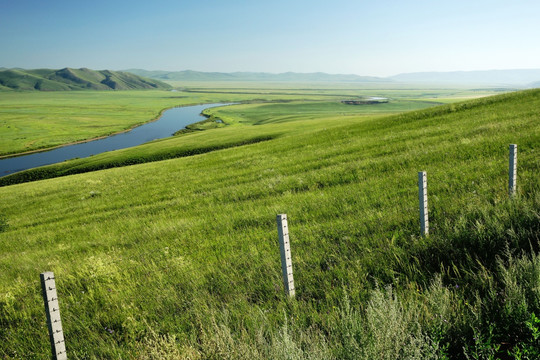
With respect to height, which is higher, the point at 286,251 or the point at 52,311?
the point at 286,251

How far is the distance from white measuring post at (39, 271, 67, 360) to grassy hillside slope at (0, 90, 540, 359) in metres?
0.47

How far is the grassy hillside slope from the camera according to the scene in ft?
13.9

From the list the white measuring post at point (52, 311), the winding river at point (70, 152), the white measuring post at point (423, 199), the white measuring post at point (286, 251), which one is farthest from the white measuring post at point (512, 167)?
the winding river at point (70, 152)

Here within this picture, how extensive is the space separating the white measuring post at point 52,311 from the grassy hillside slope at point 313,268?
465 millimetres

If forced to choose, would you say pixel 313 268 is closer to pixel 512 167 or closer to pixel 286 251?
pixel 286 251

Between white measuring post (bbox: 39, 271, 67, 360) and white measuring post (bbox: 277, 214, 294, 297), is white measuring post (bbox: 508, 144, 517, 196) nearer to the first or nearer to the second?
white measuring post (bbox: 277, 214, 294, 297)

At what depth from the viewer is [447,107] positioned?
3055cm

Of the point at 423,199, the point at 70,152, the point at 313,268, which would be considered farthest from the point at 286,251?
the point at 70,152

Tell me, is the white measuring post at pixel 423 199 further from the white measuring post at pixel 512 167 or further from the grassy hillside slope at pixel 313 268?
the white measuring post at pixel 512 167

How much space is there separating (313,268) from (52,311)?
4.14m

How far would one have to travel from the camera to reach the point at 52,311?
4.54 m

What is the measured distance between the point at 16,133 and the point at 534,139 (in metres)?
133

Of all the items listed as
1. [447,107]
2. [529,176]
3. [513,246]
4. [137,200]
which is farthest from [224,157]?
[513,246]

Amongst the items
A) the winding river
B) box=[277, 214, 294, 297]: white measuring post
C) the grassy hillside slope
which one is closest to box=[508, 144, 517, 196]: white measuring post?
the grassy hillside slope
